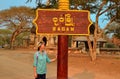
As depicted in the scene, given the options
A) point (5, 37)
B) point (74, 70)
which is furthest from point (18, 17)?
point (74, 70)

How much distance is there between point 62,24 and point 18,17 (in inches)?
2520

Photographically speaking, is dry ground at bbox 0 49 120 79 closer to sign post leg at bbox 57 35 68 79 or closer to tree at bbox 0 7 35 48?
sign post leg at bbox 57 35 68 79

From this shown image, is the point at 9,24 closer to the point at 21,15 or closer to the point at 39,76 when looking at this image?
the point at 21,15

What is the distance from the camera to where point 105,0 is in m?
27.7

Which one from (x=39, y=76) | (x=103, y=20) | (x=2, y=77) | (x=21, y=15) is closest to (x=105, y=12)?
(x=103, y=20)

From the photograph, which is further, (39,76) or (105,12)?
(105,12)

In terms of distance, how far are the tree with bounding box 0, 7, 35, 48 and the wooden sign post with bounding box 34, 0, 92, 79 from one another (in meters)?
61.7

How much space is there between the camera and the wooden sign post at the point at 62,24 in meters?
9.13

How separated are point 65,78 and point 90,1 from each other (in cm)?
2014

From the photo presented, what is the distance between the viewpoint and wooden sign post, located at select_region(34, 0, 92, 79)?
30.0 feet

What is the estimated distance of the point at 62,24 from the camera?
911 cm

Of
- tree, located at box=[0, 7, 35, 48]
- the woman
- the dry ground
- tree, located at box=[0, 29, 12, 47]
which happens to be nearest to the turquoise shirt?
the woman

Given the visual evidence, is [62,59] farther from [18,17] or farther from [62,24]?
[18,17]

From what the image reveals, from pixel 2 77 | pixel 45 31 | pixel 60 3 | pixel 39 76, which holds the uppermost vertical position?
pixel 60 3
